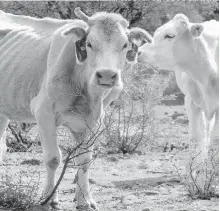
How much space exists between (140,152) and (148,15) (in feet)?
33.9

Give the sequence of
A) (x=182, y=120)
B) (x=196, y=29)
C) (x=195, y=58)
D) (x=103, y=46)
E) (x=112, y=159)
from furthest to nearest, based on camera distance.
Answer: (x=182, y=120) < (x=112, y=159) < (x=195, y=58) < (x=196, y=29) < (x=103, y=46)

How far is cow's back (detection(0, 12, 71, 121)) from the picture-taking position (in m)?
6.00

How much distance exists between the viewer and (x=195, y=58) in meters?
7.45

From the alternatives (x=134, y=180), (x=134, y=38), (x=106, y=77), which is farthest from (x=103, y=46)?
(x=134, y=180)

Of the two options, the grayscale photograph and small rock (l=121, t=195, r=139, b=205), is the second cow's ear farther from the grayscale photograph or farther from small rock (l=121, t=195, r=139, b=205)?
small rock (l=121, t=195, r=139, b=205)

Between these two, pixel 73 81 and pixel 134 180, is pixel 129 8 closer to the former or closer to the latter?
pixel 134 180

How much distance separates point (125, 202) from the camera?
18.9ft

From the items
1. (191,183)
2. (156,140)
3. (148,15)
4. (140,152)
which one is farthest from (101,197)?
(148,15)

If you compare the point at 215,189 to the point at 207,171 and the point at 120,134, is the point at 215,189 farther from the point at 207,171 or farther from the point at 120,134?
the point at 120,134

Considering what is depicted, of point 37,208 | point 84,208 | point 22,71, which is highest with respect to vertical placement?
point 22,71

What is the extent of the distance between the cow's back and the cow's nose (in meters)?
1.00

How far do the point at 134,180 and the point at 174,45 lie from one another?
173 cm

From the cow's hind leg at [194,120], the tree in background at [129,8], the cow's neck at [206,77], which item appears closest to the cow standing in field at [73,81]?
Answer: the cow's neck at [206,77]

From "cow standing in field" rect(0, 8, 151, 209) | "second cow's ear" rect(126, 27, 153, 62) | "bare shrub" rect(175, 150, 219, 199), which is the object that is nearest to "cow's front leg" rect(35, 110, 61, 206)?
"cow standing in field" rect(0, 8, 151, 209)
